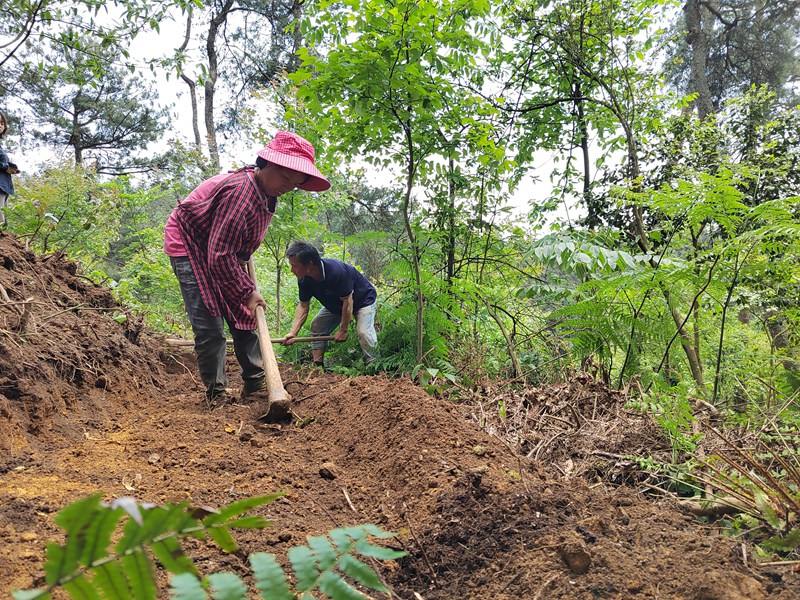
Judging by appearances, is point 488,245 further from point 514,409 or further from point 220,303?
point 220,303

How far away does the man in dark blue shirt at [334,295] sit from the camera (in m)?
5.45

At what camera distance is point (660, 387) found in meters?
2.74

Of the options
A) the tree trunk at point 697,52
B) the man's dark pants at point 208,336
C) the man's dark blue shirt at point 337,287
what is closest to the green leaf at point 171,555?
the man's dark pants at point 208,336

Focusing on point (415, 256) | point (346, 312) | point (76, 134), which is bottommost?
point (346, 312)

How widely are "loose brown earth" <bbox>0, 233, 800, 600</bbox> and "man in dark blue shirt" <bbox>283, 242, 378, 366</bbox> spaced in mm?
1496

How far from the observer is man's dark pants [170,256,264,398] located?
3.70m

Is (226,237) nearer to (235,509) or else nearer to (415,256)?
(415,256)

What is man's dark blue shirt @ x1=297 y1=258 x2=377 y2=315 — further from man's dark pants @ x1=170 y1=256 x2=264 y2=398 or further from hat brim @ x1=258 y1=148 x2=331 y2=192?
hat brim @ x1=258 y1=148 x2=331 y2=192

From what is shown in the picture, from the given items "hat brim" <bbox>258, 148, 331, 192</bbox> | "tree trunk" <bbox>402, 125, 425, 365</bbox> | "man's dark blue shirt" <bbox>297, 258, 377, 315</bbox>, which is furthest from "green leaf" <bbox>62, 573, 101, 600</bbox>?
"man's dark blue shirt" <bbox>297, 258, 377, 315</bbox>

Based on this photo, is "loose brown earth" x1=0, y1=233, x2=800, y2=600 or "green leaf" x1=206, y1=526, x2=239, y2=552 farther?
"loose brown earth" x1=0, y1=233, x2=800, y2=600

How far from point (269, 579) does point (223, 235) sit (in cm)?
306

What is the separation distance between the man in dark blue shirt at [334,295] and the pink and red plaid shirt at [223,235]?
1.72 meters

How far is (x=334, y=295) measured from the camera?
582 centimetres

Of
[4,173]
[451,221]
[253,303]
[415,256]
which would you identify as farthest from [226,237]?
[4,173]
